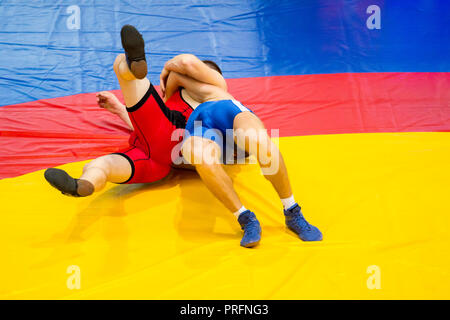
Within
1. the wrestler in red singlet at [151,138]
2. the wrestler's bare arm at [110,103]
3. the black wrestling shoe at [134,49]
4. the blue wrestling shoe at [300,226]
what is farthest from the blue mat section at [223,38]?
the blue wrestling shoe at [300,226]

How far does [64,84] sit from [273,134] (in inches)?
71.7

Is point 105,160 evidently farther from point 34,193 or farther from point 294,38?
point 294,38

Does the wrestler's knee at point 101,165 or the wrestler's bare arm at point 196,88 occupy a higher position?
the wrestler's bare arm at point 196,88

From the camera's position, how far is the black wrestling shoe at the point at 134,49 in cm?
167

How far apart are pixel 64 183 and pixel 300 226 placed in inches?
40.1

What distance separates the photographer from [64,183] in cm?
159

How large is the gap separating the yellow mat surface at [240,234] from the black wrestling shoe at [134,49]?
0.69 metres

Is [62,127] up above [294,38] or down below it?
below

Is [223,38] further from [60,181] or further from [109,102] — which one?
[60,181]

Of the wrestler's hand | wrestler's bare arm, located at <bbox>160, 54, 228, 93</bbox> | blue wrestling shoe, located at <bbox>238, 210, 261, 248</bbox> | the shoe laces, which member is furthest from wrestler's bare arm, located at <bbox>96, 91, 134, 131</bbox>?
the shoe laces

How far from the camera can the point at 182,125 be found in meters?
2.17

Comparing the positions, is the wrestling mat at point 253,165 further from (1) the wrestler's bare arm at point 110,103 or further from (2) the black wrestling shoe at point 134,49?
(2) the black wrestling shoe at point 134,49

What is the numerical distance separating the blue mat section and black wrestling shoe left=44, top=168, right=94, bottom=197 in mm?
1810
